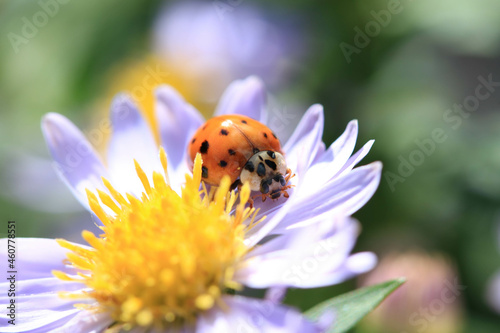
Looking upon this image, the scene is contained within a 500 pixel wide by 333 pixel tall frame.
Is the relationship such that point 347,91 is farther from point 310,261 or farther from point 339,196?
point 310,261

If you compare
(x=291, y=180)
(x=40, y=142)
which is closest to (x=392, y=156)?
(x=291, y=180)

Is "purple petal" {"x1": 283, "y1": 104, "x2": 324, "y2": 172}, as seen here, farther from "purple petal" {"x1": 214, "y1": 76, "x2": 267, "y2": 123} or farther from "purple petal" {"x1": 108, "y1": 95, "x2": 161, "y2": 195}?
"purple petal" {"x1": 108, "y1": 95, "x2": 161, "y2": 195}

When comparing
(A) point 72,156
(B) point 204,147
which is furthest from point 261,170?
(A) point 72,156

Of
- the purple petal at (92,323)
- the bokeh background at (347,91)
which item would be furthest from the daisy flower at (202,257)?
the bokeh background at (347,91)

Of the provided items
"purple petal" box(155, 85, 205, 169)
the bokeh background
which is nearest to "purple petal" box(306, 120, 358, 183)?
"purple petal" box(155, 85, 205, 169)

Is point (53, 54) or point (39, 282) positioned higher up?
point (53, 54)

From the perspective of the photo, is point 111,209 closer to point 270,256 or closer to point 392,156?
point 270,256

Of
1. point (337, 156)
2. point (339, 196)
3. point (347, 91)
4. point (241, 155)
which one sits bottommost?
point (339, 196)
